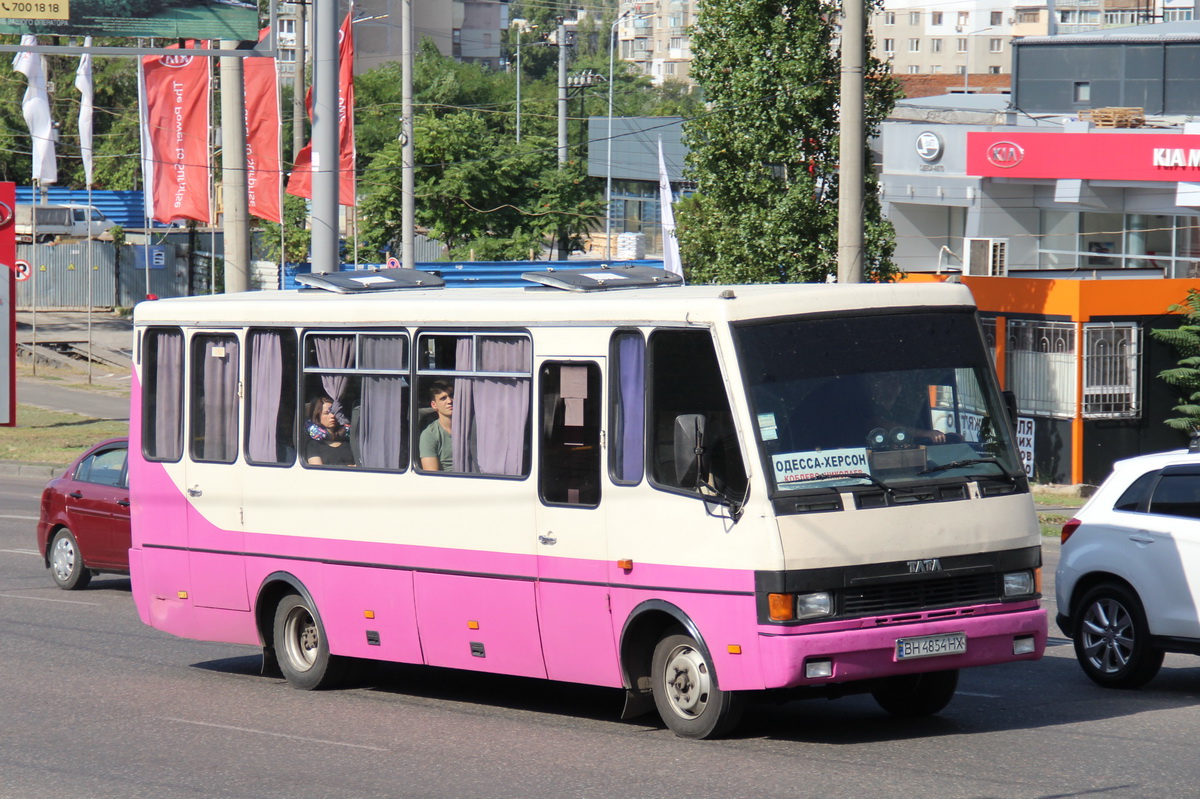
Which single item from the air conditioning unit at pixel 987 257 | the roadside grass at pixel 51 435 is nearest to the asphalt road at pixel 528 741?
the air conditioning unit at pixel 987 257

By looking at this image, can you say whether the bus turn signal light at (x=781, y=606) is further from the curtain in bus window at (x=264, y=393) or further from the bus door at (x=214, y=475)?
the bus door at (x=214, y=475)

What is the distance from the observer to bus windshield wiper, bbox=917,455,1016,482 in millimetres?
8773

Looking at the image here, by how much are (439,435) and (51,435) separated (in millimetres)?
24443

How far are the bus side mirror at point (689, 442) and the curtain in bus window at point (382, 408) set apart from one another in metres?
2.48

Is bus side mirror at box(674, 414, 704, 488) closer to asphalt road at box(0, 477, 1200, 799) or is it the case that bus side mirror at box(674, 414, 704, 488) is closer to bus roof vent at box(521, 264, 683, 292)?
asphalt road at box(0, 477, 1200, 799)

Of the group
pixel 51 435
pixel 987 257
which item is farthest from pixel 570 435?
pixel 51 435

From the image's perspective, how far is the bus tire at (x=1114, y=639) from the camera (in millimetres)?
10203

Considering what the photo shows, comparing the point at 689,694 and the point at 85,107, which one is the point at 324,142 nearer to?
the point at 689,694

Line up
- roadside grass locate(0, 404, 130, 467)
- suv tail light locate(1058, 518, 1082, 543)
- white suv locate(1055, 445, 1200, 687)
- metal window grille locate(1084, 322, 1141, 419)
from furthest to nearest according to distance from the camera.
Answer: roadside grass locate(0, 404, 130, 467) < metal window grille locate(1084, 322, 1141, 419) < suv tail light locate(1058, 518, 1082, 543) < white suv locate(1055, 445, 1200, 687)

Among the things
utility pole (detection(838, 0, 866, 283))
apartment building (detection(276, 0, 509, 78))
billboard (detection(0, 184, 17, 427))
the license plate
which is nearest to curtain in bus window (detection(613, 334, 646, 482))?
the license plate

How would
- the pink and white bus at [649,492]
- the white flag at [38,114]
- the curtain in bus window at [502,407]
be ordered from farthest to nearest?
the white flag at [38,114], the curtain in bus window at [502,407], the pink and white bus at [649,492]

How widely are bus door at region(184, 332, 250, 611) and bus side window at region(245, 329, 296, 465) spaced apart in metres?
0.16

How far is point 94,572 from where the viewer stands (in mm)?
16562

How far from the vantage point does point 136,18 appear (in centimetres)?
2455
